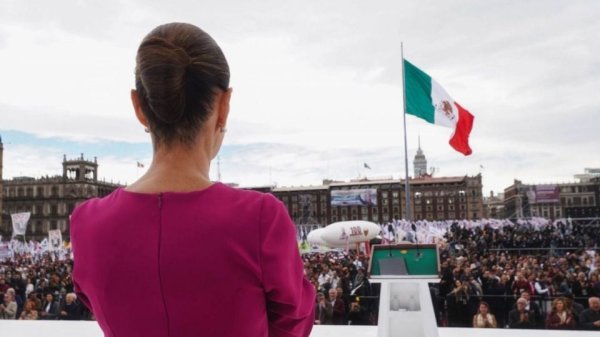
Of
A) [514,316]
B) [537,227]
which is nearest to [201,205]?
[514,316]

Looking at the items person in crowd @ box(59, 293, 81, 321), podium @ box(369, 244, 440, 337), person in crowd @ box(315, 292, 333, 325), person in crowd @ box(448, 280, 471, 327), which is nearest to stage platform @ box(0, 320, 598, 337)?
podium @ box(369, 244, 440, 337)

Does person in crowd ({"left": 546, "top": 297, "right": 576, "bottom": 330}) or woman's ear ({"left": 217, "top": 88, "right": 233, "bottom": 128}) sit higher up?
woman's ear ({"left": 217, "top": 88, "right": 233, "bottom": 128})

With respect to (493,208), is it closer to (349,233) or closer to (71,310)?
(349,233)

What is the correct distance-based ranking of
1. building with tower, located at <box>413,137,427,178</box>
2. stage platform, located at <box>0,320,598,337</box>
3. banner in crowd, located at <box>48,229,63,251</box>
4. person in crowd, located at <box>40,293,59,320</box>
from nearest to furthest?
stage platform, located at <box>0,320,598,337</box> → person in crowd, located at <box>40,293,59,320</box> → banner in crowd, located at <box>48,229,63,251</box> → building with tower, located at <box>413,137,427,178</box>

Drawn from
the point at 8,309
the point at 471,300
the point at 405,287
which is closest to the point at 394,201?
the point at 471,300

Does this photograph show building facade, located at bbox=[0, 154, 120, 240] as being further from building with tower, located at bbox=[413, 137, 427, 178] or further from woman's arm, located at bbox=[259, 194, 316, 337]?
woman's arm, located at bbox=[259, 194, 316, 337]

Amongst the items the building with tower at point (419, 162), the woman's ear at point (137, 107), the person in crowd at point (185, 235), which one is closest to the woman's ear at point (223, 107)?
the person in crowd at point (185, 235)

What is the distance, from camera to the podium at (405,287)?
2998mm

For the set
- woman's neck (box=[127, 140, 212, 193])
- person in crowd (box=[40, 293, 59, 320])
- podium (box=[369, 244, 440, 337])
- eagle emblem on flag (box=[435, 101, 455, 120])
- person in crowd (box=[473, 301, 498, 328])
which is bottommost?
person in crowd (box=[40, 293, 59, 320])

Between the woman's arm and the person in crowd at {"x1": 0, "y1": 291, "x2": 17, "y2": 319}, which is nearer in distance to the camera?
the woman's arm

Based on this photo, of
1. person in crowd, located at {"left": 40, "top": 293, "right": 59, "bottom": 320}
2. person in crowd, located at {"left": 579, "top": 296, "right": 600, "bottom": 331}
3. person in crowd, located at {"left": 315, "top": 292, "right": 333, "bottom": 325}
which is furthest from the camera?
person in crowd, located at {"left": 40, "top": 293, "right": 59, "bottom": 320}

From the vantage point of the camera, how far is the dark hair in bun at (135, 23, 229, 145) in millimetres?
1100

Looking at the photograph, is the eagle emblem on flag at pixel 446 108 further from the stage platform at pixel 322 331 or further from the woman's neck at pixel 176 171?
the woman's neck at pixel 176 171

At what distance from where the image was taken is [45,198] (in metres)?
105
